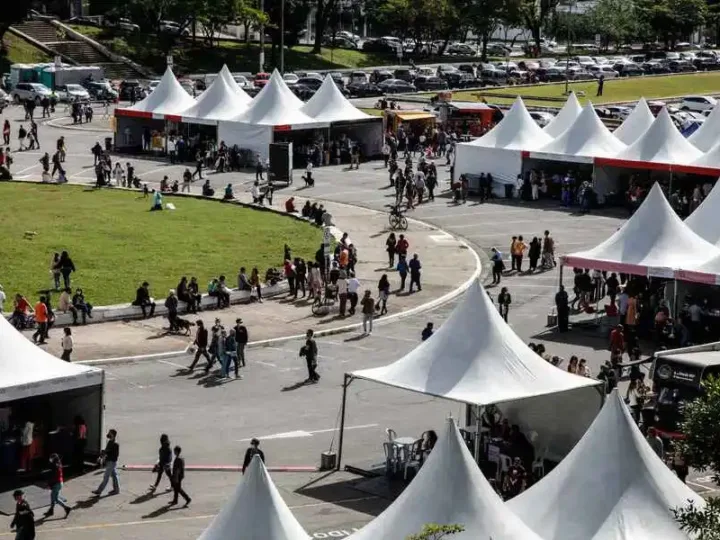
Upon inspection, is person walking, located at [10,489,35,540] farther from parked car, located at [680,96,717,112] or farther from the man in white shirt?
parked car, located at [680,96,717,112]

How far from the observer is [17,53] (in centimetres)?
9925

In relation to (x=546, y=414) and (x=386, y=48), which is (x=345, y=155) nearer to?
(x=546, y=414)

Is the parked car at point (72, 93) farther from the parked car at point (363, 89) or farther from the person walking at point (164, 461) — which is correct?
the person walking at point (164, 461)

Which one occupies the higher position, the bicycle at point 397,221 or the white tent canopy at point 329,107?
the white tent canopy at point 329,107

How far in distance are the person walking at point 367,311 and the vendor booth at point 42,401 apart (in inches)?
449

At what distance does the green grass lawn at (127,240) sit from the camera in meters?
45.2

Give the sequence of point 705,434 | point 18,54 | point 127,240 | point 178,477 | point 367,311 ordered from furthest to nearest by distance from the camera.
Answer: point 18,54
point 127,240
point 367,311
point 178,477
point 705,434

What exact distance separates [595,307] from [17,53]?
211ft

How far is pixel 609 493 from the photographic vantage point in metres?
22.7

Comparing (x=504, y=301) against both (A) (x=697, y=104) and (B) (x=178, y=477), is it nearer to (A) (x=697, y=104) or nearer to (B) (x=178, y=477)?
(B) (x=178, y=477)

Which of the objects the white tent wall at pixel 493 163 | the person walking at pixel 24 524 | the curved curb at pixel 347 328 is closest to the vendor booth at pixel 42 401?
the person walking at pixel 24 524

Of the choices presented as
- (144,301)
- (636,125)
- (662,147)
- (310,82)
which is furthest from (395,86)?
(144,301)

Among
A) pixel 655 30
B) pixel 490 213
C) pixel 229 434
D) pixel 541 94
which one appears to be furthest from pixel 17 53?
pixel 229 434

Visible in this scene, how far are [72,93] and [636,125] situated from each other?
1413 inches
